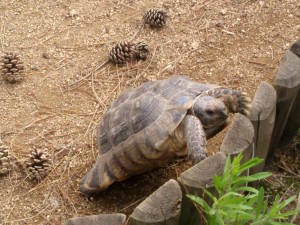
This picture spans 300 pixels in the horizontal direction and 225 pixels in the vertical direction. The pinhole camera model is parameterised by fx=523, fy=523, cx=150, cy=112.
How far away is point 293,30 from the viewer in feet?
12.0

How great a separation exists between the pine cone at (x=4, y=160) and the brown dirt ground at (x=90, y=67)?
0.12 ft

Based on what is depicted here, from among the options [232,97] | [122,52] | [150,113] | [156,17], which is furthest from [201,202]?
[156,17]

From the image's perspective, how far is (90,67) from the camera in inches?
142

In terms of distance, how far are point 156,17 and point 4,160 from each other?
5.07ft

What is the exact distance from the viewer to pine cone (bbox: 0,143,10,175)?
9.52 feet

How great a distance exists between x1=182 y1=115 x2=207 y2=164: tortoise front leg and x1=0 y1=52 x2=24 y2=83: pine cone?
1.41m

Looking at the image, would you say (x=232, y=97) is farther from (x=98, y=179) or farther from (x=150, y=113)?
(x=98, y=179)

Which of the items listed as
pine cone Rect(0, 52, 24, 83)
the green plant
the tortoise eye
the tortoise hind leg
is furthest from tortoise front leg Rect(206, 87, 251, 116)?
pine cone Rect(0, 52, 24, 83)

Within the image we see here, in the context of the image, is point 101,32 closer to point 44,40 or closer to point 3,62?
point 44,40

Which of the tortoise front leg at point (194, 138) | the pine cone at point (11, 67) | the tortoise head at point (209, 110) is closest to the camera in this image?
the tortoise front leg at point (194, 138)

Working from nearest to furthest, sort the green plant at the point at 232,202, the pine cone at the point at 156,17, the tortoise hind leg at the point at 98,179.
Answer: the green plant at the point at 232,202
the tortoise hind leg at the point at 98,179
the pine cone at the point at 156,17

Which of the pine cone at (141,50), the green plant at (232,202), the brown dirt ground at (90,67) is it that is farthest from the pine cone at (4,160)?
the green plant at (232,202)

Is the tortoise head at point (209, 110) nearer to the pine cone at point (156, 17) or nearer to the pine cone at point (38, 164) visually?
the pine cone at point (38, 164)

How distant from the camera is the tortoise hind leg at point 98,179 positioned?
2.72 meters
